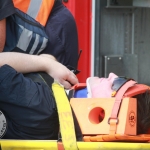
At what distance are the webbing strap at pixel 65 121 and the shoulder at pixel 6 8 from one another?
414 mm

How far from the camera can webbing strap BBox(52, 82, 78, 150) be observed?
2096mm

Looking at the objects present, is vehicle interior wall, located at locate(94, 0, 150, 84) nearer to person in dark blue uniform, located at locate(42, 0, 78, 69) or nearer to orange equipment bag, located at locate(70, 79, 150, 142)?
person in dark blue uniform, located at locate(42, 0, 78, 69)

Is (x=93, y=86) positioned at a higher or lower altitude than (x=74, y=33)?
lower

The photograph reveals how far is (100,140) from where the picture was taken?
2096 millimetres

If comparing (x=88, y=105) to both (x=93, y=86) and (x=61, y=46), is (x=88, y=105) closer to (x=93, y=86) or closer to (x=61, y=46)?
(x=93, y=86)

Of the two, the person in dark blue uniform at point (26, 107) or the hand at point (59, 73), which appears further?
the hand at point (59, 73)

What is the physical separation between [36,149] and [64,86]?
40 cm

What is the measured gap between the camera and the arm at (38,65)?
7.65 ft

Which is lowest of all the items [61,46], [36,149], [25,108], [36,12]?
[36,149]

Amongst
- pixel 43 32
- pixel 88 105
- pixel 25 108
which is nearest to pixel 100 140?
pixel 88 105

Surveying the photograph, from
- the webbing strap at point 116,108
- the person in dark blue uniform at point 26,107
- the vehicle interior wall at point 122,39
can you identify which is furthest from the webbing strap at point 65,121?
the vehicle interior wall at point 122,39

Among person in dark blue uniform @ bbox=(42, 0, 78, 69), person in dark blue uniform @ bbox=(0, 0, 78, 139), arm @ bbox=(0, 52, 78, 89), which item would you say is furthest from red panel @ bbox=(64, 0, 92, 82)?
person in dark blue uniform @ bbox=(0, 0, 78, 139)

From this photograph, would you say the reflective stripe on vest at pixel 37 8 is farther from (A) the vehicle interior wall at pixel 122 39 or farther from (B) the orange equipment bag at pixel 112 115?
(A) the vehicle interior wall at pixel 122 39

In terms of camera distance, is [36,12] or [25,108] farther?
[36,12]
